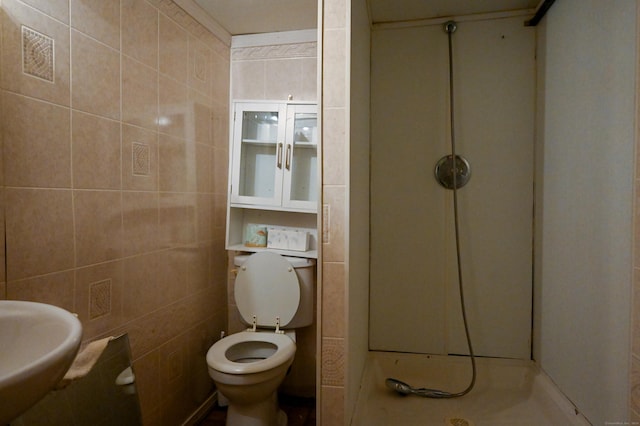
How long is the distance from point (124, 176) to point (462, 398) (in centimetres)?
180

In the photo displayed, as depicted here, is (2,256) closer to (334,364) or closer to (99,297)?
(99,297)

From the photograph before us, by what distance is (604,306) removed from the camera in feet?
3.51

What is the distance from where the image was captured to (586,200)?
47.0 inches

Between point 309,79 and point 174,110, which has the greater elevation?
point 309,79

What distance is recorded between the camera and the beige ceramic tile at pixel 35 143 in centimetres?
89

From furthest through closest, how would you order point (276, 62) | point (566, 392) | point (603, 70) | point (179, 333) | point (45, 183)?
point (276, 62) → point (179, 333) → point (566, 392) → point (603, 70) → point (45, 183)

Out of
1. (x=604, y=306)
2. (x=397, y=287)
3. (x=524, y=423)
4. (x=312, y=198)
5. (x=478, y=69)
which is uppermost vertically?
(x=478, y=69)

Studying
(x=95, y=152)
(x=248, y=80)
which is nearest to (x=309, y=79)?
(x=248, y=80)

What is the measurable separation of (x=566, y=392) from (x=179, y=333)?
5.59 ft

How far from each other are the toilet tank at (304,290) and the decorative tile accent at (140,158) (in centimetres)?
79

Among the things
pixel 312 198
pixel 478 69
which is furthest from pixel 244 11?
pixel 478 69

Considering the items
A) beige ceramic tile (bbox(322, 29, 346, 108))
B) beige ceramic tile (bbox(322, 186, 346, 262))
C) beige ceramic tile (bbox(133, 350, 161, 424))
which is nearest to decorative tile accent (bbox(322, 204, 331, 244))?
beige ceramic tile (bbox(322, 186, 346, 262))

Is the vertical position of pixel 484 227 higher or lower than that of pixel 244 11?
lower

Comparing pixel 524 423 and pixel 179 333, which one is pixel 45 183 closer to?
pixel 179 333
